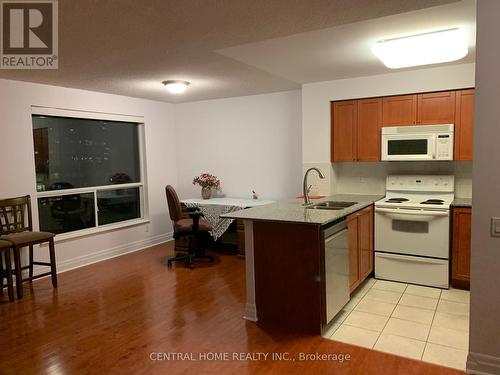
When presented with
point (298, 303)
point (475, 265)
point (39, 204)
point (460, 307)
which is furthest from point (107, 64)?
point (460, 307)

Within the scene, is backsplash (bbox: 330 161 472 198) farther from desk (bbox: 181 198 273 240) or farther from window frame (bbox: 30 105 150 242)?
window frame (bbox: 30 105 150 242)

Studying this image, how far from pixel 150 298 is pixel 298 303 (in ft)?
5.16

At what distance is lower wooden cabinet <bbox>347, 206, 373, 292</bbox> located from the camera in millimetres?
3471

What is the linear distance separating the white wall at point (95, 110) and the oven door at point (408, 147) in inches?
138

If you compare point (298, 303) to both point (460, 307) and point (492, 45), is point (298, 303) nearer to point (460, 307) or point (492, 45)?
point (460, 307)

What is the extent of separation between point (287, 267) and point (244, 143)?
3.20 m

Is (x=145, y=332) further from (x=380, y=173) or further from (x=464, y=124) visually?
(x=464, y=124)

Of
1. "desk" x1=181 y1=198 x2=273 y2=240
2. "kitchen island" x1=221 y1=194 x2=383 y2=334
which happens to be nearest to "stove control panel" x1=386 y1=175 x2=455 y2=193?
"kitchen island" x1=221 y1=194 x2=383 y2=334

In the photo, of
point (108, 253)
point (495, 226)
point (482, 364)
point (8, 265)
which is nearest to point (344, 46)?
point (495, 226)

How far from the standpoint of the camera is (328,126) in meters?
4.64

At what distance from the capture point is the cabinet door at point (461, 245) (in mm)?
3693

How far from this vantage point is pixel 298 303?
2.97 m

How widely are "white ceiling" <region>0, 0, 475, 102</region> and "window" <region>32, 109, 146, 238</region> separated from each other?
71cm

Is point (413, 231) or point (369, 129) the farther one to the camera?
point (369, 129)
